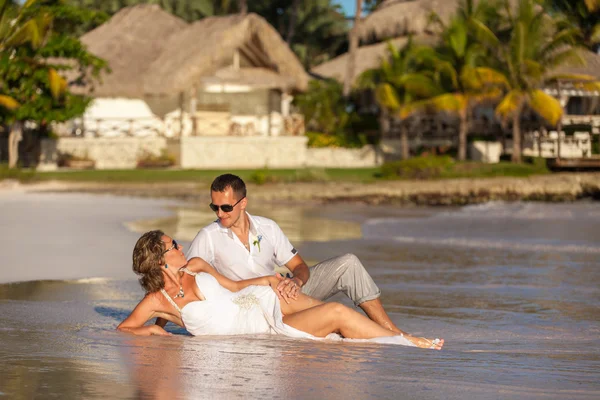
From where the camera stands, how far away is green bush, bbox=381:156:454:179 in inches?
1030

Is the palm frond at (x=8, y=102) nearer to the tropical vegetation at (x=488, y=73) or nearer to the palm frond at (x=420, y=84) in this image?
the tropical vegetation at (x=488, y=73)

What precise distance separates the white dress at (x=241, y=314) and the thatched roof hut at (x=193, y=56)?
1058 inches

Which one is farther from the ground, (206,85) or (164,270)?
(206,85)

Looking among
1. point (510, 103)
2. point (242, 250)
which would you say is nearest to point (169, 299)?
point (242, 250)

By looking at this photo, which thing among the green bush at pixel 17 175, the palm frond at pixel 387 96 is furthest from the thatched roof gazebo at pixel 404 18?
the green bush at pixel 17 175

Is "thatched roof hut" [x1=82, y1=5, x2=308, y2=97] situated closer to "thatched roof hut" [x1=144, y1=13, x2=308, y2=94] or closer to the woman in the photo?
"thatched roof hut" [x1=144, y1=13, x2=308, y2=94]

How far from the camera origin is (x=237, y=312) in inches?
Answer: 245

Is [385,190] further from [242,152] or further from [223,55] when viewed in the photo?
[223,55]

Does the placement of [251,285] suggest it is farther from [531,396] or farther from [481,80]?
[481,80]

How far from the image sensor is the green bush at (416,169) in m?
26.2

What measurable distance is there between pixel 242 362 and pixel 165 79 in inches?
1100

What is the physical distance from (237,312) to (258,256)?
1.39ft

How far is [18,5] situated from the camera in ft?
96.5

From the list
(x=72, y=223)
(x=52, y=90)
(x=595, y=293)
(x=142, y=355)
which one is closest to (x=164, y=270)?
(x=142, y=355)
